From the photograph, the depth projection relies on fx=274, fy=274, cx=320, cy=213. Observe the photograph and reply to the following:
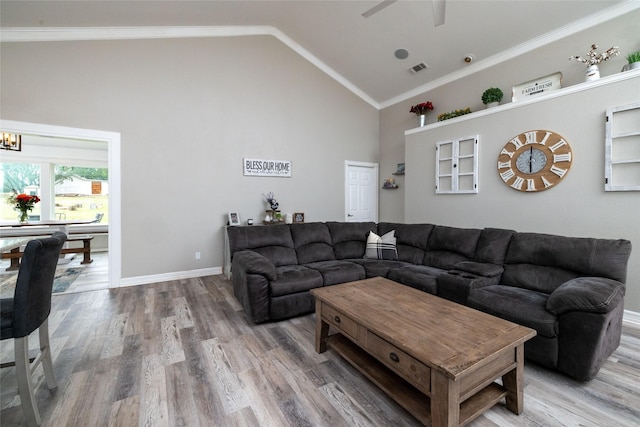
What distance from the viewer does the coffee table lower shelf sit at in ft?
4.70

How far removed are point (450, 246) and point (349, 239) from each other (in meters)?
1.41

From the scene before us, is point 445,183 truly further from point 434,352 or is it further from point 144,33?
point 144,33

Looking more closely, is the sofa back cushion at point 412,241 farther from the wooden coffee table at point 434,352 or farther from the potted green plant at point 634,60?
the potted green plant at point 634,60

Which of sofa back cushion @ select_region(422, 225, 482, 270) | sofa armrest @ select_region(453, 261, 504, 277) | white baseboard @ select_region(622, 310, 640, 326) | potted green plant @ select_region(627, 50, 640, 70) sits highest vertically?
potted green plant @ select_region(627, 50, 640, 70)

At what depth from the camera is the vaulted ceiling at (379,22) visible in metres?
3.24

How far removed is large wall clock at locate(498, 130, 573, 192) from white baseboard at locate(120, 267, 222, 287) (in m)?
4.66

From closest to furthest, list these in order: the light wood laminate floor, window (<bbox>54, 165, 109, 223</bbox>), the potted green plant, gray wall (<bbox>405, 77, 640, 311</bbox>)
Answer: the light wood laminate floor → the potted green plant → gray wall (<bbox>405, 77, 640, 311</bbox>) → window (<bbox>54, 165, 109, 223</bbox>)

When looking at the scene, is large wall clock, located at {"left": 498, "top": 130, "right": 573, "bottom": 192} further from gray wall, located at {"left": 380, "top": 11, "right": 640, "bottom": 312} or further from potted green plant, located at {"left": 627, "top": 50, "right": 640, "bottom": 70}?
potted green plant, located at {"left": 627, "top": 50, "right": 640, "bottom": 70}

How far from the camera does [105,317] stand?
292 cm

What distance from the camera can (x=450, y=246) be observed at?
3.48 metres

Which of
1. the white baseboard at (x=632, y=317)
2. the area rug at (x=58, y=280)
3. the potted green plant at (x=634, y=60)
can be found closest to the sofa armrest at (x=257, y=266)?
the area rug at (x=58, y=280)

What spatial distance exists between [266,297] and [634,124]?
414 cm

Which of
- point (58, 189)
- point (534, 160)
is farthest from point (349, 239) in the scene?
point (58, 189)

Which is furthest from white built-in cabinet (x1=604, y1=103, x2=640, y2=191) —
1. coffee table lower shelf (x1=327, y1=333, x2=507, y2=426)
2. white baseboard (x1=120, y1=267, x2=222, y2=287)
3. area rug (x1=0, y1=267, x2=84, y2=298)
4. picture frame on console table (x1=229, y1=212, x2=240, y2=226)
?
area rug (x1=0, y1=267, x2=84, y2=298)
